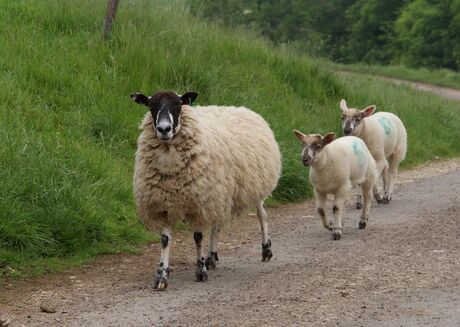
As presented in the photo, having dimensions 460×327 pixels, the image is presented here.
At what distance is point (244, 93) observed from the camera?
565 inches

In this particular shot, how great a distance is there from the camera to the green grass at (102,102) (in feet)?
29.2

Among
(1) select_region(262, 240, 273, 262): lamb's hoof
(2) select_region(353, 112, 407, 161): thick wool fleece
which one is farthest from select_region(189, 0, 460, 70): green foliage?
(1) select_region(262, 240, 273, 262): lamb's hoof

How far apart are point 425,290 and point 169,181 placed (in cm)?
243

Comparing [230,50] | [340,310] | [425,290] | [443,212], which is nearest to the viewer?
[340,310]

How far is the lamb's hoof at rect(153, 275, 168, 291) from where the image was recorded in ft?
25.0

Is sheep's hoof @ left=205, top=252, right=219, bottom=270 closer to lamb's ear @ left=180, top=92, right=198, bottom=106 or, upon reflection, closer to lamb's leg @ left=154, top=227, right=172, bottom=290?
lamb's leg @ left=154, top=227, right=172, bottom=290

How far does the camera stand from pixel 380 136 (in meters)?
12.6

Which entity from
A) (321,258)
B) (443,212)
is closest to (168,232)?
(321,258)

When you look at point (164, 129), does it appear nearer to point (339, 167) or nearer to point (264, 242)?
point (264, 242)

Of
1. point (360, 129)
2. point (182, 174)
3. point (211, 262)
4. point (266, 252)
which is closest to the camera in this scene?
point (182, 174)

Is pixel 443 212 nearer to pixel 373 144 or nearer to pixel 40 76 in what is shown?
pixel 373 144

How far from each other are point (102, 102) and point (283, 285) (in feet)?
17.1

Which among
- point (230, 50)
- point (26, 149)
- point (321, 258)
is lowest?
point (321, 258)

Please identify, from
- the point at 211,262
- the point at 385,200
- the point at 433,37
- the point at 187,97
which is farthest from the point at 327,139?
the point at 433,37
